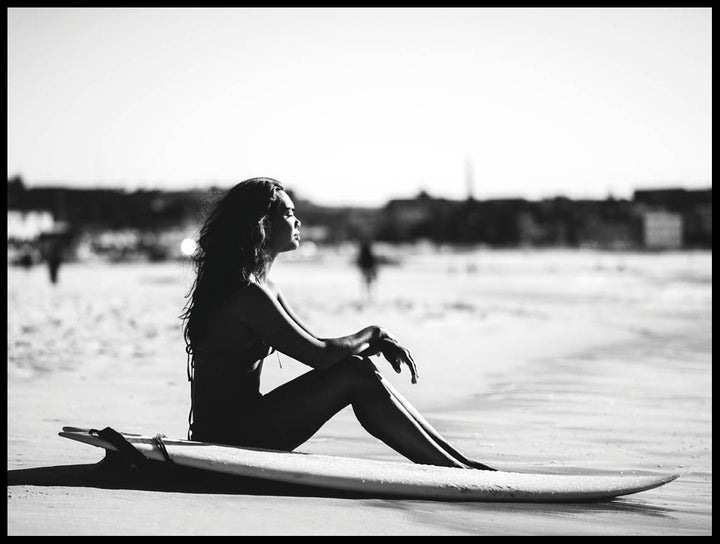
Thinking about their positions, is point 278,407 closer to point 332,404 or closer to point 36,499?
point 332,404

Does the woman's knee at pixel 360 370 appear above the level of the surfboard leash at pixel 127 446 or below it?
above

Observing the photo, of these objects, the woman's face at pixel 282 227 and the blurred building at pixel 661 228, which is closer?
the woman's face at pixel 282 227

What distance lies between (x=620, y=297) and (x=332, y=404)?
22353mm

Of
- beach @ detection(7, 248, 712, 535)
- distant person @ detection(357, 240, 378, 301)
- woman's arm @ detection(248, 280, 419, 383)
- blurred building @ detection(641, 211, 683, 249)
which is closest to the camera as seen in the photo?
beach @ detection(7, 248, 712, 535)

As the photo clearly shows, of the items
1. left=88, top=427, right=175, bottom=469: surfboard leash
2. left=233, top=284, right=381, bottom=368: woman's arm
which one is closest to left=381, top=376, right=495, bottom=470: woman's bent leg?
left=233, top=284, right=381, bottom=368: woman's arm

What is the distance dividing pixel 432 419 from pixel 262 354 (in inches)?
102

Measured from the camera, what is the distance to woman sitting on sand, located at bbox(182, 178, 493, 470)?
12.3 ft

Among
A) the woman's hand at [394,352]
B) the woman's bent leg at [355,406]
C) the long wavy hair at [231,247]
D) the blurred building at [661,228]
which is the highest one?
the blurred building at [661,228]

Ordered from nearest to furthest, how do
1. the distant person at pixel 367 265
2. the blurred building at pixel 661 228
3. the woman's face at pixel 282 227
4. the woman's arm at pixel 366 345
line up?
1. the woman's arm at pixel 366 345
2. the woman's face at pixel 282 227
3. the distant person at pixel 367 265
4. the blurred building at pixel 661 228

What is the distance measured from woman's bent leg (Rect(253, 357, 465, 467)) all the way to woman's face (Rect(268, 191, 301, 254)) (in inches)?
20.0

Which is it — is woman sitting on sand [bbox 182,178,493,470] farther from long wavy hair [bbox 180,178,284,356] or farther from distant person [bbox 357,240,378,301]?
distant person [bbox 357,240,378,301]

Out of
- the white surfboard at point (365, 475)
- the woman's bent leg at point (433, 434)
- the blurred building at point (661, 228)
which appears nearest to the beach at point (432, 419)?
the white surfboard at point (365, 475)

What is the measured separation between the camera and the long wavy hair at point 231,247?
379cm

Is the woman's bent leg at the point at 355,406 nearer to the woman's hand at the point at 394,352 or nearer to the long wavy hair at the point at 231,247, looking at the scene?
the woman's hand at the point at 394,352
